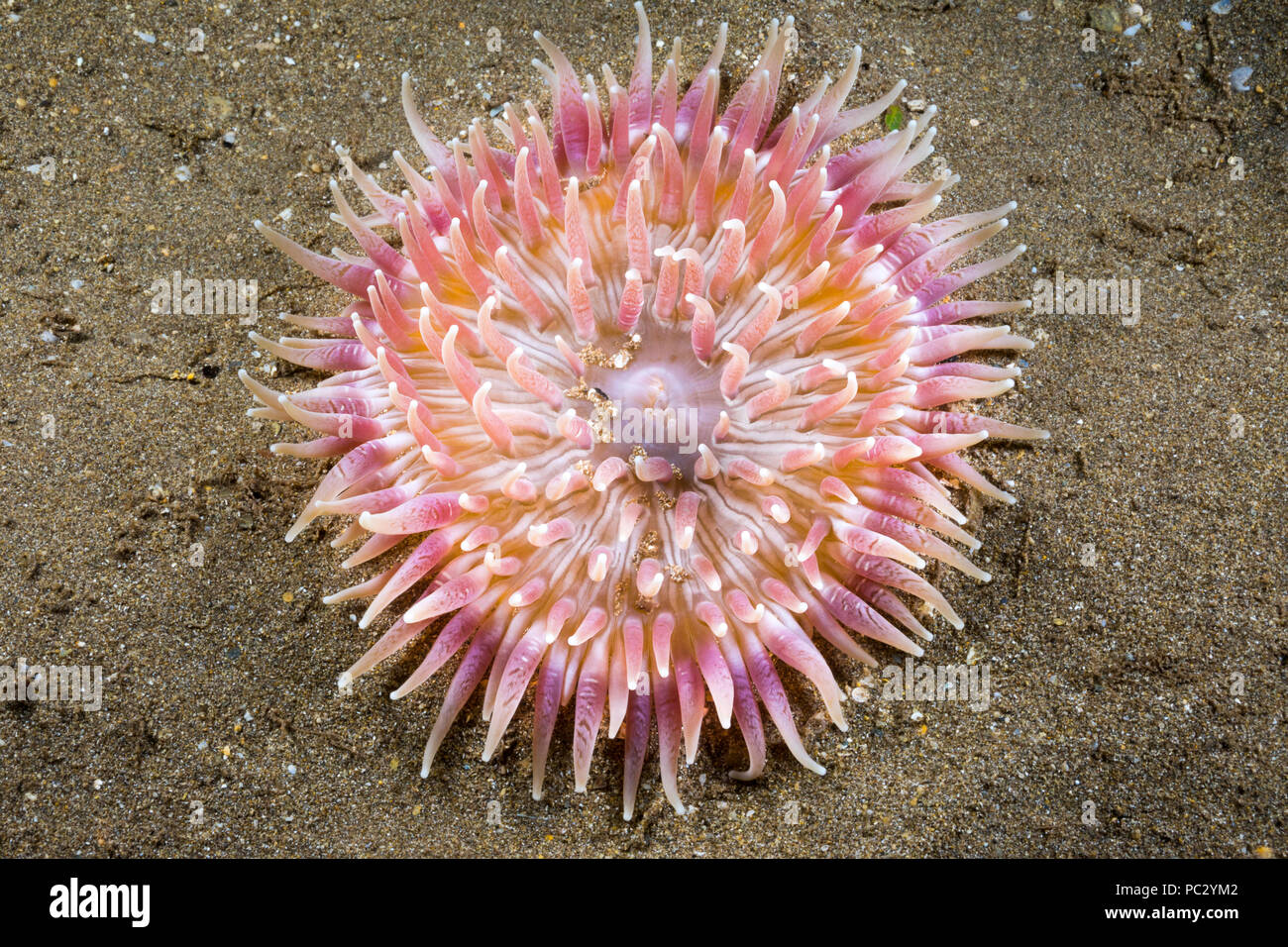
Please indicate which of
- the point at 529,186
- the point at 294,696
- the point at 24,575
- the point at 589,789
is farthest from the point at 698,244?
the point at 24,575

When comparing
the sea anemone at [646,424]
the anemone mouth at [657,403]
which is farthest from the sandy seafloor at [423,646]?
the anemone mouth at [657,403]

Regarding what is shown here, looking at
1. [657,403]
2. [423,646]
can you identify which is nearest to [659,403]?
[657,403]

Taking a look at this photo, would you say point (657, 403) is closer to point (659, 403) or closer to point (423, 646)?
point (659, 403)

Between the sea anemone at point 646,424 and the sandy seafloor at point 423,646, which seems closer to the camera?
the sea anemone at point 646,424

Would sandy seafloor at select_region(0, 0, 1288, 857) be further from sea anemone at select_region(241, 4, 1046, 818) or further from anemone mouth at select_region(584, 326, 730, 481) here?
anemone mouth at select_region(584, 326, 730, 481)

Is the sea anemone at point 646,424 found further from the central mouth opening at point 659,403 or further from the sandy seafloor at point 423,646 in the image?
→ the sandy seafloor at point 423,646

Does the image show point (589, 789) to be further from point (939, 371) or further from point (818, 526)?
point (939, 371)

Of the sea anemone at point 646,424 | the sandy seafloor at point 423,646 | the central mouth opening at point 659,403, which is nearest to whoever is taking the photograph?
the sea anemone at point 646,424

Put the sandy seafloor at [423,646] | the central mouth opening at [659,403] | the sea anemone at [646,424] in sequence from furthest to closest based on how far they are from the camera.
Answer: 1. the sandy seafloor at [423,646]
2. the central mouth opening at [659,403]
3. the sea anemone at [646,424]
